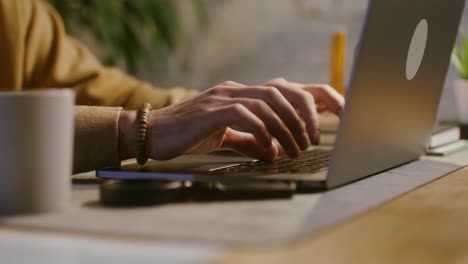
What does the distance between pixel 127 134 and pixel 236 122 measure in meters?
0.21

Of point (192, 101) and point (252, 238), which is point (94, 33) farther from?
point (252, 238)

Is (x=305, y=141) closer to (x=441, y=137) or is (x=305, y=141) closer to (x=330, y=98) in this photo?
(x=330, y=98)

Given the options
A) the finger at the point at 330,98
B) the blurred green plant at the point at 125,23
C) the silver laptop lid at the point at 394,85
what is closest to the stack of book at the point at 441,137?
the silver laptop lid at the point at 394,85

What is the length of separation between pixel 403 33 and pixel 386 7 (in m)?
0.09

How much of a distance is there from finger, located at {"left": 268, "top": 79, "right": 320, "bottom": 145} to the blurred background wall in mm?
1665

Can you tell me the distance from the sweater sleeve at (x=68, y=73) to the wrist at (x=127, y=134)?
0.87 metres

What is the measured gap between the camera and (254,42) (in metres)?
2.96

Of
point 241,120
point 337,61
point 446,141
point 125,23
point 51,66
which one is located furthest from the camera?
point 125,23


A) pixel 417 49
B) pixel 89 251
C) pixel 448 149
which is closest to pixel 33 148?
pixel 89 251

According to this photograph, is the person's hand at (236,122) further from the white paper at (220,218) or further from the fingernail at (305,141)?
the white paper at (220,218)

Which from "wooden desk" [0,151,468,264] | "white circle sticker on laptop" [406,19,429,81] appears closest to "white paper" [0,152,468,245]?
"wooden desk" [0,151,468,264]

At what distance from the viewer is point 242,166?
1.02 meters

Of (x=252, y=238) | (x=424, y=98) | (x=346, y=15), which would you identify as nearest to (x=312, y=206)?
(x=252, y=238)

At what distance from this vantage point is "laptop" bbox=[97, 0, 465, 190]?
0.86m
